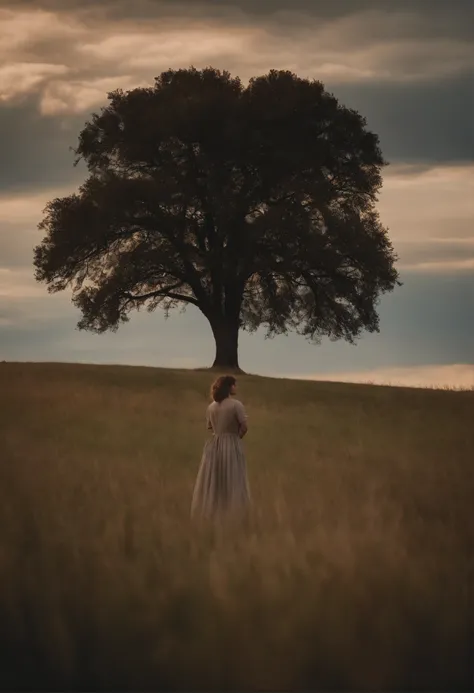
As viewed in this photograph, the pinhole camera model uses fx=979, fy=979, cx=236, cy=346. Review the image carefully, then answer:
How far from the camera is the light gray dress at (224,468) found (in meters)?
11.3

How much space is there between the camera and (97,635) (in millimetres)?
6473

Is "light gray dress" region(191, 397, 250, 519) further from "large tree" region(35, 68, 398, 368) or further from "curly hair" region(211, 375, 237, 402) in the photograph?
"large tree" region(35, 68, 398, 368)

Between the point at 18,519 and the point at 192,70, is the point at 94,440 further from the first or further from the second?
the point at 192,70

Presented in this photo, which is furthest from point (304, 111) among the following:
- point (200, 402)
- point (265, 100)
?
point (200, 402)

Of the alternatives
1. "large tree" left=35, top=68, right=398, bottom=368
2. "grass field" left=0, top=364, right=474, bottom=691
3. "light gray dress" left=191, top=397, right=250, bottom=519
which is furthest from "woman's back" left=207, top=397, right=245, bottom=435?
"large tree" left=35, top=68, right=398, bottom=368

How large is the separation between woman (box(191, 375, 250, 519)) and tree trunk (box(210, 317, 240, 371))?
23.8m

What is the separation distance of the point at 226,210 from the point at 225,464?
23323 millimetres

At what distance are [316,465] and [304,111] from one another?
20.6 metres

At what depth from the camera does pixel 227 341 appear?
35438 millimetres

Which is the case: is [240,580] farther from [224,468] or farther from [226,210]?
[226,210]

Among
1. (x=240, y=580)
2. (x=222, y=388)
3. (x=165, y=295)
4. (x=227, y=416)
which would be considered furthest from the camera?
(x=165, y=295)

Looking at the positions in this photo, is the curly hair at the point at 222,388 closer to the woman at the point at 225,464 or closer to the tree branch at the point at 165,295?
the woman at the point at 225,464

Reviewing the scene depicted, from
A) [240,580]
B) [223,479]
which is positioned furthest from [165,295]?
[240,580]

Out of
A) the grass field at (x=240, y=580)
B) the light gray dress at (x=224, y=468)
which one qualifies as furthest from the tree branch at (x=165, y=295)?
the light gray dress at (x=224, y=468)
